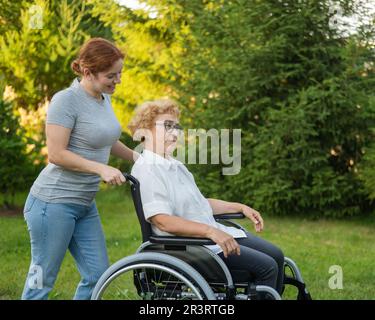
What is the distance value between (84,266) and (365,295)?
2.13 m

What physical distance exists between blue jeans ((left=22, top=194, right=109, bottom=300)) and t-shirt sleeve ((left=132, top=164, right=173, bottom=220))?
28 cm

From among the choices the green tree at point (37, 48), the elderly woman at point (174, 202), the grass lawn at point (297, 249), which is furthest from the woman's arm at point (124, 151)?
the green tree at point (37, 48)

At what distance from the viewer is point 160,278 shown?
9.47 feet

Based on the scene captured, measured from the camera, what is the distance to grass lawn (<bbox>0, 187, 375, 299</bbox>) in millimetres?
4660

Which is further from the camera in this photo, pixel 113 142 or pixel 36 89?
pixel 36 89

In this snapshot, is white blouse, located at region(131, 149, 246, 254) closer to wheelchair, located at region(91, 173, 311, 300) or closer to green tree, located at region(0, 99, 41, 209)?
wheelchair, located at region(91, 173, 311, 300)

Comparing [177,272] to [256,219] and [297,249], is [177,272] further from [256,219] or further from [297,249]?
[297,249]

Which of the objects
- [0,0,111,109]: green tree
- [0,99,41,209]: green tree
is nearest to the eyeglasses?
[0,99,41,209]: green tree

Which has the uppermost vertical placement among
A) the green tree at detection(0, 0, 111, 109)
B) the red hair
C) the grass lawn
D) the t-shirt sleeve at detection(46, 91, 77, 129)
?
the green tree at detection(0, 0, 111, 109)

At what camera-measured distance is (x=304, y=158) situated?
7969 millimetres

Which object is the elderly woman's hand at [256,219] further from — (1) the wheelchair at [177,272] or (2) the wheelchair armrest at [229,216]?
(1) the wheelchair at [177,272]

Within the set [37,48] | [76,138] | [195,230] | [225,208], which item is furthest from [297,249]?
[37,48]
